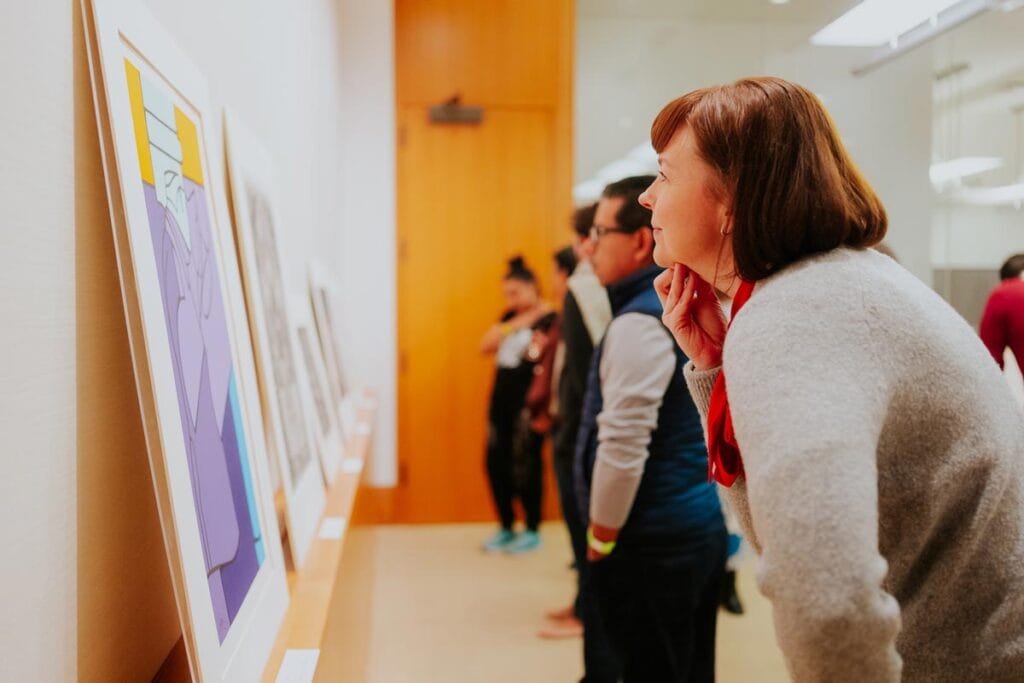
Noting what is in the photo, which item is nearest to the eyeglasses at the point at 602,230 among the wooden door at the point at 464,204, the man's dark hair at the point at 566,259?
the man's dark hair at the point at 566,259

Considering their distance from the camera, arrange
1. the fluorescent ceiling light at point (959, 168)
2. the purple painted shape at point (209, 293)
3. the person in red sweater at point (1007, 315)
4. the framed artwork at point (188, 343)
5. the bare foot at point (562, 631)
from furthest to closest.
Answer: the bare foot at point (562, 631)
the fluorescent ceiling light at point (959, 168)
the person in red sweater at point (1007, 315)
the purple painted shape at point (209, 293)
the framed artwork at point (188, 343)

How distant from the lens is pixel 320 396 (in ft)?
9.41

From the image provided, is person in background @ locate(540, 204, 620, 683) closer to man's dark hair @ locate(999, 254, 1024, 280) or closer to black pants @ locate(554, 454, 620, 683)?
black pants @ locate(554, 454, 620, 683)

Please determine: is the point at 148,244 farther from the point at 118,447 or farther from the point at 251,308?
the point at 251,308

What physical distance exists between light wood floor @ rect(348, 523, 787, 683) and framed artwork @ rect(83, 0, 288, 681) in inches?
50.5

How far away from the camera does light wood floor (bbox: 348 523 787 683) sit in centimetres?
322

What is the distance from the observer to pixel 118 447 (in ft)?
3.32

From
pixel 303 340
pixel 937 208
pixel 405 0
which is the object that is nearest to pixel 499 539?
pixel 303 340

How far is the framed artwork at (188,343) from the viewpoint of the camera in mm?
922

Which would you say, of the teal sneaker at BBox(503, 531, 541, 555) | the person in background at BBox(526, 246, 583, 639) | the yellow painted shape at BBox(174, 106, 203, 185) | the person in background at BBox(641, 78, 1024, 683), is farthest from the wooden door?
the person in background at BBox(641, 78, 1024, 683)

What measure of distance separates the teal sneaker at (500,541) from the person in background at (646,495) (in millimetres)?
2898

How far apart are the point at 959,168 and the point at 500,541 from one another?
3.45 meters

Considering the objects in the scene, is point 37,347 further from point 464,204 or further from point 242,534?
point 464,204

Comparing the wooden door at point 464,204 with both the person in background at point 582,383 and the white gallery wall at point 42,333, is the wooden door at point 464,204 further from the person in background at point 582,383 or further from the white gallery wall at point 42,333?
the white gallery wall at point 42,333
